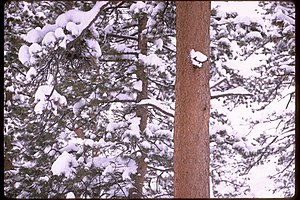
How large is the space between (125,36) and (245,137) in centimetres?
186

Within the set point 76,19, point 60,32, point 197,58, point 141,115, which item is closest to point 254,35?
point 141,115

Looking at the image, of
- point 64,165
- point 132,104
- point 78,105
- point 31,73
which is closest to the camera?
point 31,73

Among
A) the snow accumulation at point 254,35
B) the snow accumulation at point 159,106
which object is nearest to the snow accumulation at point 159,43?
the snow accumulation at point 159,106

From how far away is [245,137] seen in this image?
14.4 ft

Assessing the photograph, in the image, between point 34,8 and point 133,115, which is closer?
point 34,8

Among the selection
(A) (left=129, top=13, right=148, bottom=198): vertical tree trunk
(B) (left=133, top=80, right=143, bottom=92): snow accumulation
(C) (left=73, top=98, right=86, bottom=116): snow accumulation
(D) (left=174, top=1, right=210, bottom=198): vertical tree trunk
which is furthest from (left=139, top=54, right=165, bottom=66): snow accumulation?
(D) (left=174, top=1, right=210, bottom=198): vertical tree trunk

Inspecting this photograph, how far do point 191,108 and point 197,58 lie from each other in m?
0.30

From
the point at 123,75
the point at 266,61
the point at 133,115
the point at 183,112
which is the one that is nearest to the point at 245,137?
the point at 266,61

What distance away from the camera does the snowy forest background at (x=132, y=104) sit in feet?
11.7

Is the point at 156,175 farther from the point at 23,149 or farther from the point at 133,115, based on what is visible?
the point at 23,149

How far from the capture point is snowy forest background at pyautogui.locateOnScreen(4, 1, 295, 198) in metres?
3.56

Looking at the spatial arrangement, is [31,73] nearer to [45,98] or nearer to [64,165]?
[45,98]

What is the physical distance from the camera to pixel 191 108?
2.24 m

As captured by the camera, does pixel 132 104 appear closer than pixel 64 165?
No
